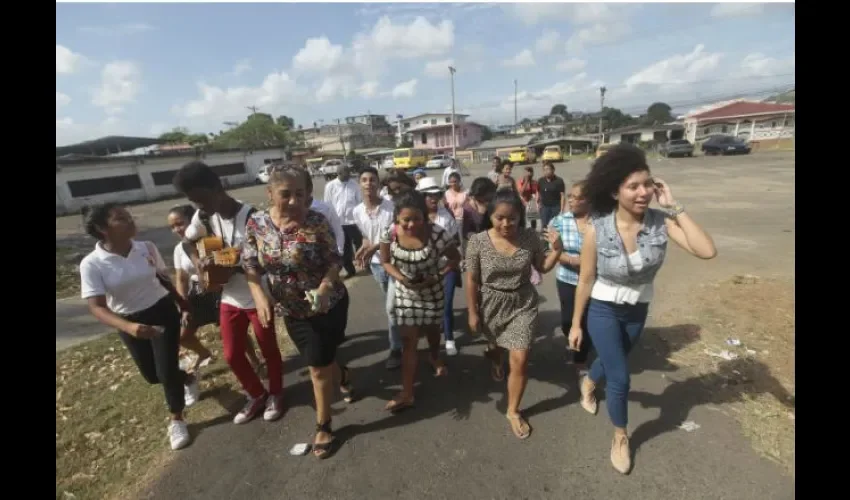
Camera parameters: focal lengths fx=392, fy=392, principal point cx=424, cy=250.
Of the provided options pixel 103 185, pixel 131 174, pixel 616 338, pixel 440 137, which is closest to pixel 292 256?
pixel 616 338

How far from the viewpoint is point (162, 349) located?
2771 millimetres

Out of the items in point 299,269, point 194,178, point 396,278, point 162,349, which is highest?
point 194,178

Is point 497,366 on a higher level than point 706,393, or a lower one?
higher

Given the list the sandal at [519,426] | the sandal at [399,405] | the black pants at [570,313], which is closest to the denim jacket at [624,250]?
the black pants at [570,313]

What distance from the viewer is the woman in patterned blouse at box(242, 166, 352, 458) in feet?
7.96

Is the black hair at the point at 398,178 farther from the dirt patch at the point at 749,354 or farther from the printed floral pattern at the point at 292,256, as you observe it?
the dirt patch at the point at 749,354

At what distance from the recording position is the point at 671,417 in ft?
9.34

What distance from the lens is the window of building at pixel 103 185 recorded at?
23188 millimetres

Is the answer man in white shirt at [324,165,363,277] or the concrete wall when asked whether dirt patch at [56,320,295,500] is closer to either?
man in white shirt at [324,165,363,277]

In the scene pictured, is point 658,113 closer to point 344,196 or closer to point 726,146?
point 726,146

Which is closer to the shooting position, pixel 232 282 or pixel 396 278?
pixel 232 282

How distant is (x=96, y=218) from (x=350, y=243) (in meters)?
4.04

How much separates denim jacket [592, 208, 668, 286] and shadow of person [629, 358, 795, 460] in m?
1.18
